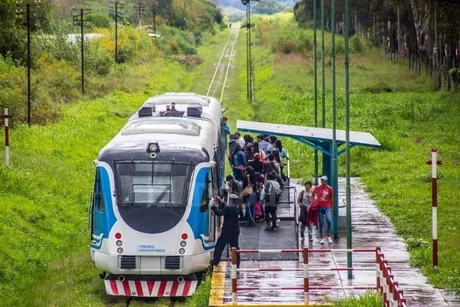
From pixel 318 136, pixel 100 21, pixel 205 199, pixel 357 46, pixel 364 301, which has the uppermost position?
pixel 100 21

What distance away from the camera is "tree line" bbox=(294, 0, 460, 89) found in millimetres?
42938

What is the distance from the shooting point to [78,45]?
61188mm

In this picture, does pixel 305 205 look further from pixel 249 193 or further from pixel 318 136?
pixel 318 136

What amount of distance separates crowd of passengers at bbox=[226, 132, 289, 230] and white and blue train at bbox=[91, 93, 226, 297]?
249cm

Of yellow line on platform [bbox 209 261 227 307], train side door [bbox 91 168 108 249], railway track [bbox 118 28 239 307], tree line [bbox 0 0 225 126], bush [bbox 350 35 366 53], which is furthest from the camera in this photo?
bush [bbox 350 35 366 53]

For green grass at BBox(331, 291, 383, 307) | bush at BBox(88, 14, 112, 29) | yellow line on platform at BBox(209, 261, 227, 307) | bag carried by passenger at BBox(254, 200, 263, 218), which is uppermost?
bush at BBox(88, 14, 112, 29)

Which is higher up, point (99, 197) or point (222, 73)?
point (222, 73)

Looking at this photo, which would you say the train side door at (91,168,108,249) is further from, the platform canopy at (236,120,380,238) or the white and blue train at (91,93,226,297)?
the platform canopy at (236,120,380,238)

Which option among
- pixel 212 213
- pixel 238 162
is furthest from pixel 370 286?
pixel 238 162

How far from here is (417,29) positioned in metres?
59.5

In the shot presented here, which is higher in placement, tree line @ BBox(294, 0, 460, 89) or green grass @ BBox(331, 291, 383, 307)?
tree line @ BBox(294, 0, 460, 89)

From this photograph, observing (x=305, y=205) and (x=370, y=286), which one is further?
(x=305, y=205)

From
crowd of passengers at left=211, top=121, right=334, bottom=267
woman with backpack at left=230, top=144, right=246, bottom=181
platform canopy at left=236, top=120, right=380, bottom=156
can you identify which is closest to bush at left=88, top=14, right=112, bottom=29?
crowd of passengers at left=211, top=121, right=334, bottom=267

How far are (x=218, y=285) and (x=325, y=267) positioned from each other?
2.69m
